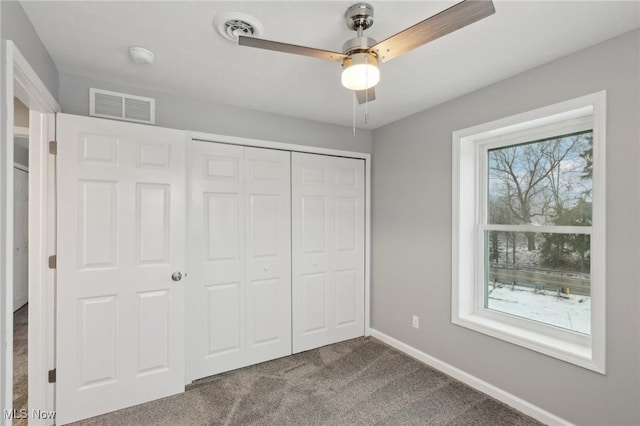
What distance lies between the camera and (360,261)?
359cm

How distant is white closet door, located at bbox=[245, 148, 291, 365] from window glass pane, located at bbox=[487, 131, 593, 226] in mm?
1886

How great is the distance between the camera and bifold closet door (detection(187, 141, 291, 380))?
2.69 m

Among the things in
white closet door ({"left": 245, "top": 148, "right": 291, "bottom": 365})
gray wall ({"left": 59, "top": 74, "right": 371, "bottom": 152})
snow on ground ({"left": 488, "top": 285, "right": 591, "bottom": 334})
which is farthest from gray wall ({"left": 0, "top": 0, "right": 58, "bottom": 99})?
snow on ground ({"left": 488, "top": 285, "right": 591, "bottom": 334})

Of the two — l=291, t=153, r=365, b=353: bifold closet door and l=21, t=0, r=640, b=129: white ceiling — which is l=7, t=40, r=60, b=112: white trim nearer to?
l=21, t=0, r=640, b=129: white ceiling

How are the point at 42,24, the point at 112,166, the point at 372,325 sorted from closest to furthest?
1. the point at 42,24
2. the point at 112,166
3. the point at 372,325

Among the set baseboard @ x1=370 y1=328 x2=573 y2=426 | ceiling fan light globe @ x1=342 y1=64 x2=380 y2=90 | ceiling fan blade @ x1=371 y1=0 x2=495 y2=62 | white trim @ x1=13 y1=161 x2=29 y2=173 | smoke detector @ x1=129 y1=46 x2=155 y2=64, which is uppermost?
smoke detector @ x1=129 y1=46 x2=155 y2=64

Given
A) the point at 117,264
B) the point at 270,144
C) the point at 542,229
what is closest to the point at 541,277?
the point at 542,229

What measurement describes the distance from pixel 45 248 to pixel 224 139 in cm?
150

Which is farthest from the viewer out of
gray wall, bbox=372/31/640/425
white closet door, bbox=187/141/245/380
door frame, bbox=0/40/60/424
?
white closet door, bbox=187/141/245/380

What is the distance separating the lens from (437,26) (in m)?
1.24

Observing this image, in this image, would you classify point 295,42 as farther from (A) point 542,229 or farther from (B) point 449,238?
(A) point 542,229

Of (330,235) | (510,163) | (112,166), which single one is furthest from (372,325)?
(112,166)

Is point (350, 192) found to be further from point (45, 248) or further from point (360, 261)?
point (45, 248)

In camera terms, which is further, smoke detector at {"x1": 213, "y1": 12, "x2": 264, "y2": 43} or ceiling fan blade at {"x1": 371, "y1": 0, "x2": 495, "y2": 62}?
smoke detector at {"x1": 213, "y1": 12, "x2": 264, "y2": 43}
